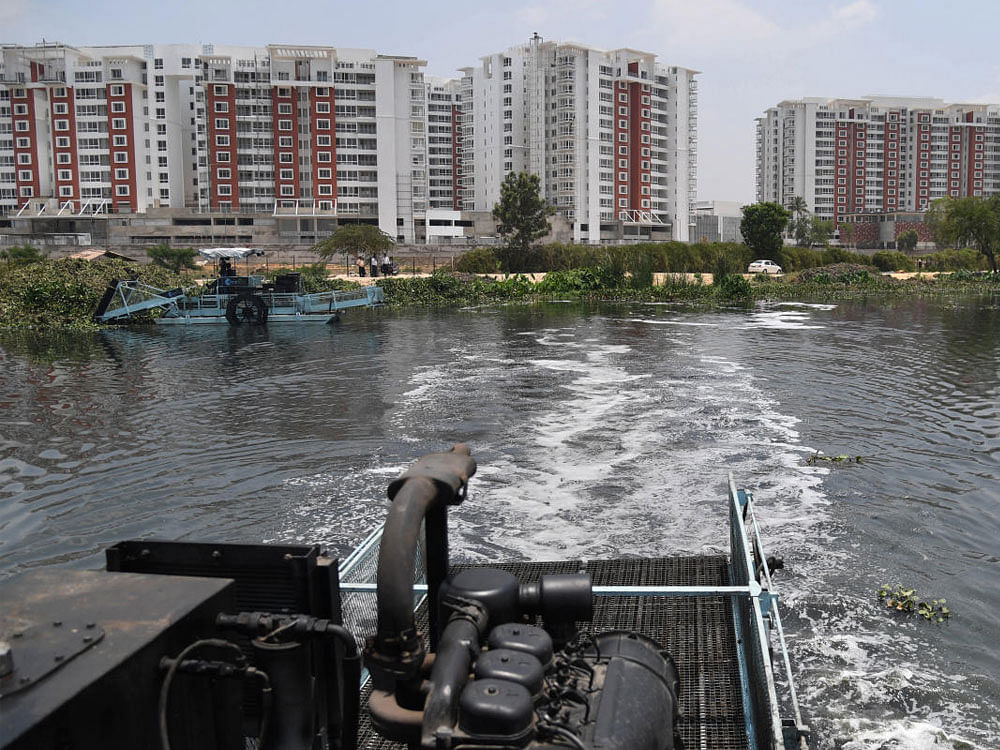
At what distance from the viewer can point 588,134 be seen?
3984 inches

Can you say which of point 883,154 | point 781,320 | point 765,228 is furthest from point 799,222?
point 781,320

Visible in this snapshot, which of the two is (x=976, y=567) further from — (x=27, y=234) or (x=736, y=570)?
(x=27, y=234)

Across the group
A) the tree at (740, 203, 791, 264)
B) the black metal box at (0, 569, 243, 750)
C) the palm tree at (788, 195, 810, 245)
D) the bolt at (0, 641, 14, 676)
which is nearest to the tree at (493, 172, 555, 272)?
the tree at (740, 203, 791, 264)

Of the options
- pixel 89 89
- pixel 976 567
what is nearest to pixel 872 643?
pixel 976 567

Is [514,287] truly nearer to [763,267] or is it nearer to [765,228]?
[763,267]

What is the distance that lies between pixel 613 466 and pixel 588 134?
9403 centimetres

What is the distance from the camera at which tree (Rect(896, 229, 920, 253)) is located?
121 m

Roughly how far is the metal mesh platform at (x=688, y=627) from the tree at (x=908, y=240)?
126 m

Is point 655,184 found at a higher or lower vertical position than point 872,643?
higher

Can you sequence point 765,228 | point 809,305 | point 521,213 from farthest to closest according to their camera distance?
1. point 765,228
2. point 521,213
3. point 809,305

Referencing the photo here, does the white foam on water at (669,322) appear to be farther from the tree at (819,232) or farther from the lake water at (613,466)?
the tree at (819,232)

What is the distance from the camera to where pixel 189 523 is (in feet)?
31.5

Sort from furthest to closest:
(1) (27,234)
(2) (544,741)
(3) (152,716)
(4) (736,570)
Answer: (1) (27,234) < (4) (736,570) < (2) (544,741) < (3) (152,716)

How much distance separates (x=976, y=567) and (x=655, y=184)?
338ft
